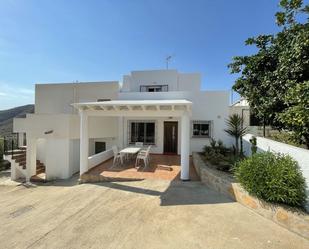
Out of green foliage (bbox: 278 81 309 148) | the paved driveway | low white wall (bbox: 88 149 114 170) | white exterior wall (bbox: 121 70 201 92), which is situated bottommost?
the paved driveway

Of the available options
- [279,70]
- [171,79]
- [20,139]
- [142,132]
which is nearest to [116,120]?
[142,132]

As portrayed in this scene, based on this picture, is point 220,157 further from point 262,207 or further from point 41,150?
point 41,150

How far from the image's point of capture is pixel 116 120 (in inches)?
599

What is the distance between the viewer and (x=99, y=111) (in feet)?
32.2

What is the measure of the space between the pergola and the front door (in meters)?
5.48

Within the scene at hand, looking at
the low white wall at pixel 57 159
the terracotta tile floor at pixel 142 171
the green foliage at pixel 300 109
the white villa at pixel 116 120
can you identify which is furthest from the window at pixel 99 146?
the green foliage at pixel 300 109

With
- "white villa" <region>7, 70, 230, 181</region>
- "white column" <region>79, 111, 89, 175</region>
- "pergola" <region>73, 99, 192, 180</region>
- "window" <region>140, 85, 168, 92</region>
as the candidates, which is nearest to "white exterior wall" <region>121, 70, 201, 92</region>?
"white villa" <region>7, 70, 230, 181</region>

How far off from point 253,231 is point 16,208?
28.1 ft

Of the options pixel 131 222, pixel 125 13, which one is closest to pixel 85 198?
pixel 131 222

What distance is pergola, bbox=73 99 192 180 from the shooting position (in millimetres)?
8867

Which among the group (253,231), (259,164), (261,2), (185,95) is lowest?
(253,231)

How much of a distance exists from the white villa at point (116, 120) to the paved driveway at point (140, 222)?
106 inches

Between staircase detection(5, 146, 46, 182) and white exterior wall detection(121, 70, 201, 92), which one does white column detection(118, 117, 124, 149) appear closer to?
white exterior wall detection(121, 70, 201, 92)

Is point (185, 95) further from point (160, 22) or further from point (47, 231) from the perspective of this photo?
point (47, 231)
